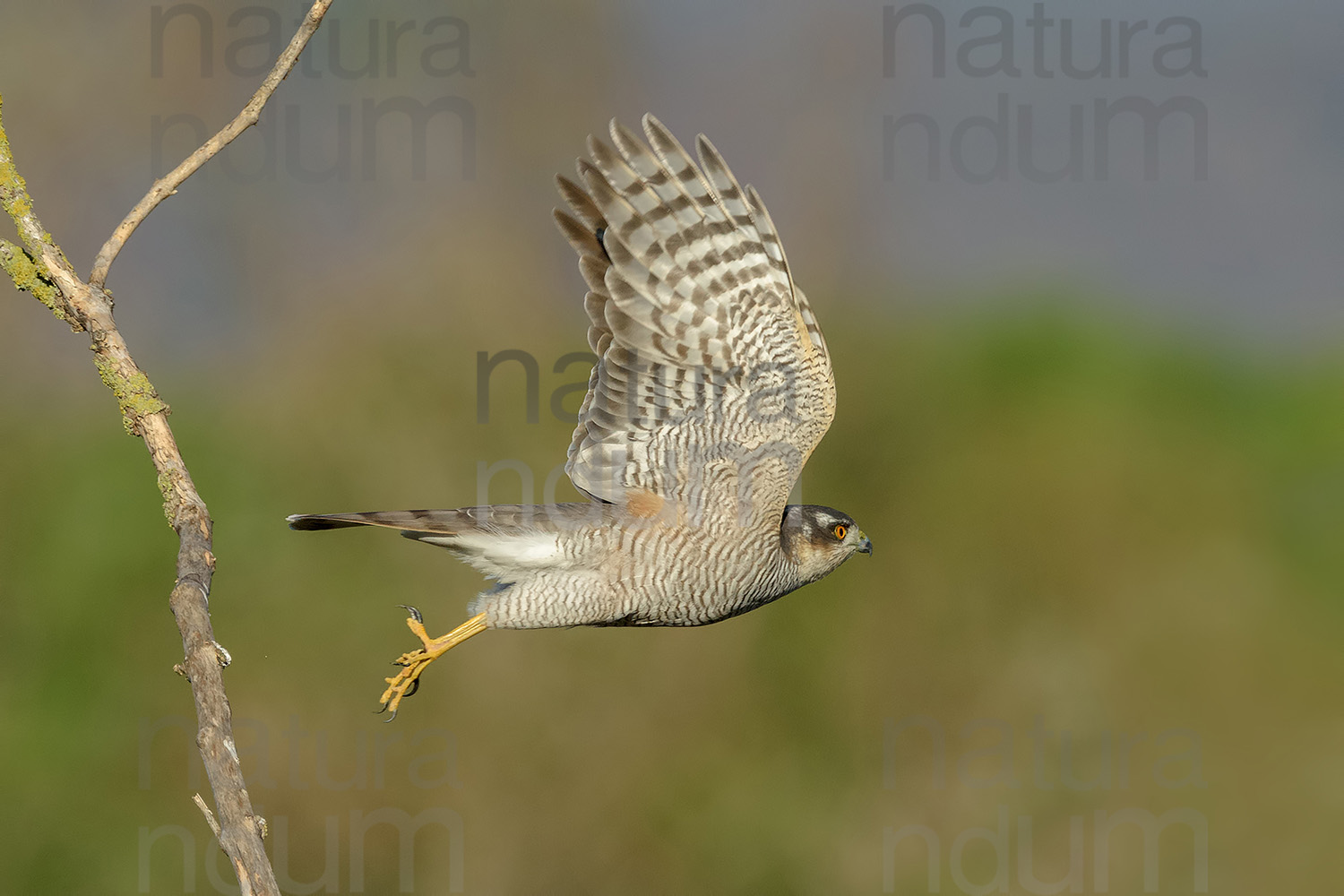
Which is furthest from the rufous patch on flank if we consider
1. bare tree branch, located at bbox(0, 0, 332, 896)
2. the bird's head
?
bare tree branch, located at bbox(0, 0, 332, 896)

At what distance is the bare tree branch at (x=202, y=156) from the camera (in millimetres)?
3332

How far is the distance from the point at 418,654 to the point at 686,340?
5.70ft

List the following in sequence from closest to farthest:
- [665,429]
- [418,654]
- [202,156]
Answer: [202,156], [665,429], [418,654]

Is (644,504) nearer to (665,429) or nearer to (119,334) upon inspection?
(665,429)

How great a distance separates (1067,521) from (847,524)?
335 inches

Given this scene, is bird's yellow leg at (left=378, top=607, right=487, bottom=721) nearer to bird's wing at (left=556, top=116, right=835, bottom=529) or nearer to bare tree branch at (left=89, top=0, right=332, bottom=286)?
bird's wing at (left=556, top=116, right=835, bottom=529)

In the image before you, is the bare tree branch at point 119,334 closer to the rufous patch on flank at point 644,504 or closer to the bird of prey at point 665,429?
the bird of prey at point 665,429

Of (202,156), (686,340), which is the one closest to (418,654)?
(686,340)

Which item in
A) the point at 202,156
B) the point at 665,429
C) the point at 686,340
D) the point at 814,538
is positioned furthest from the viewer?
the point at 814,538

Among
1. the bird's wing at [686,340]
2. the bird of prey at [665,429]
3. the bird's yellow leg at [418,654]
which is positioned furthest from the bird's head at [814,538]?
the bird's yellow leg at [418,654]

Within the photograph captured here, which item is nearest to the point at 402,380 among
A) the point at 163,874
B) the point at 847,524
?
the point at 163,874

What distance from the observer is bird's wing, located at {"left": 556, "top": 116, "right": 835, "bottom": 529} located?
443 centimetres

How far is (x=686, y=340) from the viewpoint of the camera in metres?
4.59

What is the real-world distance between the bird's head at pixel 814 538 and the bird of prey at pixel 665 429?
15 centimetres
